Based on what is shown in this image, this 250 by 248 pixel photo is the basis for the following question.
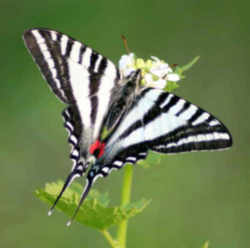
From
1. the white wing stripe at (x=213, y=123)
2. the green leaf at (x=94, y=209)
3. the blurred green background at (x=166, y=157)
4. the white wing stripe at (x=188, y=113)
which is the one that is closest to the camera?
the green leaf at (x=94, y=209)

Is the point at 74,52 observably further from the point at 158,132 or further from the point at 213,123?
the point at 213,123

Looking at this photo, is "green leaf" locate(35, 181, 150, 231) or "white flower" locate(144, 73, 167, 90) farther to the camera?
"white flower" locate(144, 73, 167, 90)

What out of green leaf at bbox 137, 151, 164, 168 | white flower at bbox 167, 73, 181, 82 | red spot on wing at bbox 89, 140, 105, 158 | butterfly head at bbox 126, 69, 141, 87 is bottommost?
red spot on wing at bbox 89, 140, 105, 158

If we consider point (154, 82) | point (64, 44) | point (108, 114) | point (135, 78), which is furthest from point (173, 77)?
point (64, 44)

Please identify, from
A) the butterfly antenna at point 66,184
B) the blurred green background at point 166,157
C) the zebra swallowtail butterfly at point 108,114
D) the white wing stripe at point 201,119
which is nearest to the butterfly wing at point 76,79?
the zebra swallowtail butterfly at point 108,114

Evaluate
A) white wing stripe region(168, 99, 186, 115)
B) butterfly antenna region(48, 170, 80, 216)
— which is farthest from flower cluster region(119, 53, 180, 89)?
butterfly antenna region(48, 170, 80, 216)

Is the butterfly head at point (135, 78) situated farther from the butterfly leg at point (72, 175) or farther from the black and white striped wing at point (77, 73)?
the butterfly leg at point (72, 175)

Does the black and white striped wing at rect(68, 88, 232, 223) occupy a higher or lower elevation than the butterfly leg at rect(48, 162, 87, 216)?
higher

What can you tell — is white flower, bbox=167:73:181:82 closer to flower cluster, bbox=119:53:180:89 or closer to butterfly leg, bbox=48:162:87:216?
flower cluster, bbox=119:53:180:89
